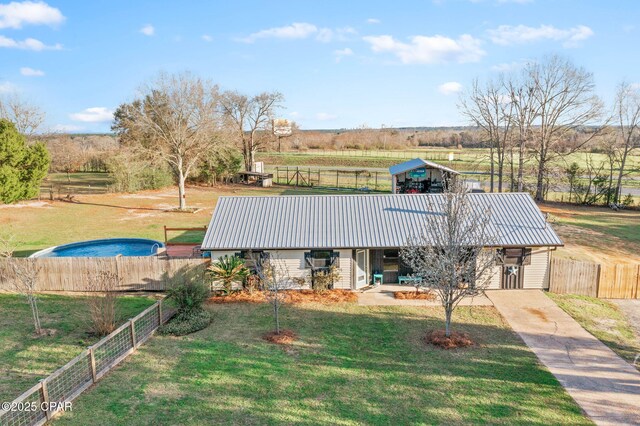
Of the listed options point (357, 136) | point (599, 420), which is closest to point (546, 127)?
point (599, 420)

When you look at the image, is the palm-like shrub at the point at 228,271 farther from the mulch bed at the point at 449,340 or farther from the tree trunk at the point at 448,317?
the tree trunk at the point at 448,317

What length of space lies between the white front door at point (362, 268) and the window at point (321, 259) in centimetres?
91

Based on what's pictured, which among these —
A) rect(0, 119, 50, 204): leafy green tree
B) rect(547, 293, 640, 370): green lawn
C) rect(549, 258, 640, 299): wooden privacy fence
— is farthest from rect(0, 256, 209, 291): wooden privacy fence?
rect(0, 119, 50, 204): leafy green tree

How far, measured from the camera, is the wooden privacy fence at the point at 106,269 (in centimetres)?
1800

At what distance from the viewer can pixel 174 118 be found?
36156 millimetres

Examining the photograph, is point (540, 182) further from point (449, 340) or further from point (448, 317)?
point (449, 340)

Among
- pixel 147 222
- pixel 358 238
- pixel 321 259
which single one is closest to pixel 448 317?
pixel 358 238

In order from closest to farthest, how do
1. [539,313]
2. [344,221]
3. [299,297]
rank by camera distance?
[539,313] < [299,297] < [344,221]

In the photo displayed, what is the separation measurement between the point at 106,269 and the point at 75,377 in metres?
7.53

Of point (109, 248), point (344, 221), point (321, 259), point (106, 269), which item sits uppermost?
point (344, 221)

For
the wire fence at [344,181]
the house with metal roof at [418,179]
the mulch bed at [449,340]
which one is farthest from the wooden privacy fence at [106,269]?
the wire fence at [344,181]

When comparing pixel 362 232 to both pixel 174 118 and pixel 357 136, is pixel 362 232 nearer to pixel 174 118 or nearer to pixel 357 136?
pixel 174 118

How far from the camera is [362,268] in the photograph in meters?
18.7

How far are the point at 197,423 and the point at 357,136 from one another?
369 feet
